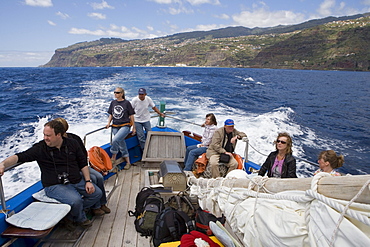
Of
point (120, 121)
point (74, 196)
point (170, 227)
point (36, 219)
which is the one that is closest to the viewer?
point (36, 219)

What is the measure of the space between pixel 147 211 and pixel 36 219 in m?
1.04

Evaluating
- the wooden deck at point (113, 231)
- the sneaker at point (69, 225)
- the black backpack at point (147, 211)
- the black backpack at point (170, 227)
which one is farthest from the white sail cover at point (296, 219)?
the sneaker at point (69, 225)

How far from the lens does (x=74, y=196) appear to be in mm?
2486

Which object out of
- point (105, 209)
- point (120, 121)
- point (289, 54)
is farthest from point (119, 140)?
point (289, 54)

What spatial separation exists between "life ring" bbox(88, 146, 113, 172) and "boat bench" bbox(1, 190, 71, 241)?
1.16m

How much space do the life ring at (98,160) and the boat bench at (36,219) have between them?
116cm

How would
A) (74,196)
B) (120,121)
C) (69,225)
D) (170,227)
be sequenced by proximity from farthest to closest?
1. (120,121)
2. (69,225)
3. (74,196)
4. (170,227)

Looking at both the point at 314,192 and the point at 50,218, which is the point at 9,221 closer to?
the point at 50,218

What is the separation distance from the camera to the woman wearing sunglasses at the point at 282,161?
294cm

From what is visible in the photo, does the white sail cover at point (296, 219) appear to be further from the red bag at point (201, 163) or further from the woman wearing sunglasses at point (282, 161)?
the red bag at point (201, 163)

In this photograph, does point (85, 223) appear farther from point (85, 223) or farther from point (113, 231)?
point (113, 231)

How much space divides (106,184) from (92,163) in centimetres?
48

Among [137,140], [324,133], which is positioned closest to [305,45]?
[324,133]

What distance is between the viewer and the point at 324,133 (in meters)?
10.7
